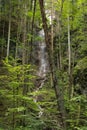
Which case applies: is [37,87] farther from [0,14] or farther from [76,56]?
[0,14]

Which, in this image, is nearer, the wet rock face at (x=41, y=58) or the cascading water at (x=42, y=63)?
the cascading water at (x=42, y=63)

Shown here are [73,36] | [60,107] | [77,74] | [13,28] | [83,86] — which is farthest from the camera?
[13,28]

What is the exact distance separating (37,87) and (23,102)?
7.39m

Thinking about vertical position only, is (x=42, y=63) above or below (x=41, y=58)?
below

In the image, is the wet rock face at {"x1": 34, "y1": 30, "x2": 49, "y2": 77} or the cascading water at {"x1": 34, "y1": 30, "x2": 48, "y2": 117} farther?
the wet rock face at {"x1": 34, "y1": 30, "x2": 49, "y2": 77}

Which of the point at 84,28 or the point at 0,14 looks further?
the point at 0,14

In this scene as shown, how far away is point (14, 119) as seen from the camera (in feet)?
22.3

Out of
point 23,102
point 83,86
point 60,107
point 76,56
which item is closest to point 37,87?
point 76,56

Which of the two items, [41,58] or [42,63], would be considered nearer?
[42,63]

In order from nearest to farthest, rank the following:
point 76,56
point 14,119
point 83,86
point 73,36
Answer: point 14,119
point 83,86
point 76,56
point 73,36

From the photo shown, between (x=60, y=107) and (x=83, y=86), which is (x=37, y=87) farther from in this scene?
(x=60, y=107)

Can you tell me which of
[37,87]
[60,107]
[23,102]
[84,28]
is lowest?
[37,87]

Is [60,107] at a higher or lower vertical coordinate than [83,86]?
higher

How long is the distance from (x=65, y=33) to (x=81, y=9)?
3082 millimetres
